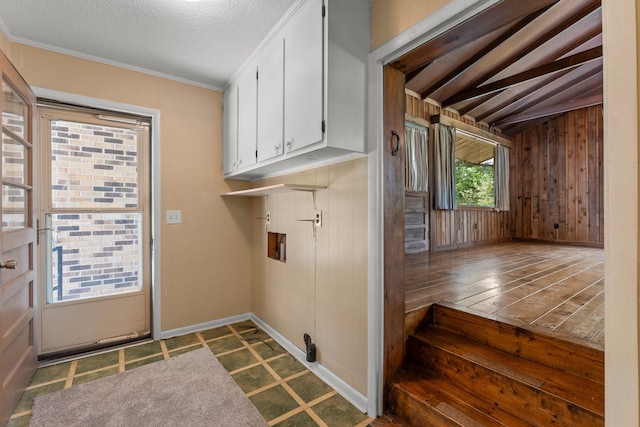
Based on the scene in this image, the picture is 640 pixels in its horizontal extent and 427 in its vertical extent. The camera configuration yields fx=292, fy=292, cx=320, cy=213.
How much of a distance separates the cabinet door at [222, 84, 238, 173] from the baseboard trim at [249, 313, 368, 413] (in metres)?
1.66

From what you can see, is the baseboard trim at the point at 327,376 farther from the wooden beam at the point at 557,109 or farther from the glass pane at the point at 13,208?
the wooden beam at the point at 557,109

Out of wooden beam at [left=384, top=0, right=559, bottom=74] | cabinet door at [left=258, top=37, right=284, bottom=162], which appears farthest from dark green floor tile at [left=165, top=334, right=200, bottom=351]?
wooden beam at [left=384, top=0, right=559, bottom=74]

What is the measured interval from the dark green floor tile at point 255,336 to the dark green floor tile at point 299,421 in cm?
107

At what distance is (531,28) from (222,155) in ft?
12.3

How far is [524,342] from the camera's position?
1.56 metres

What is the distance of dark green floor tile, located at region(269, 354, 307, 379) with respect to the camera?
217 centimetres

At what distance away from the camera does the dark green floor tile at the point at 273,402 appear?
1.73m

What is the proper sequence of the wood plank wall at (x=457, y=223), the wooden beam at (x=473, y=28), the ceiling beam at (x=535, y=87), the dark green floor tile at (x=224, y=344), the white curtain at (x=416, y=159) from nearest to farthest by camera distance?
the wooden beam at (x=473, y=28), the dark green floor tile at (x=224, y=344), the ceiling beam at (x=535, y=87), the white curtain at (x=416, y=159), the wood plank wall at (x=457, y=223)

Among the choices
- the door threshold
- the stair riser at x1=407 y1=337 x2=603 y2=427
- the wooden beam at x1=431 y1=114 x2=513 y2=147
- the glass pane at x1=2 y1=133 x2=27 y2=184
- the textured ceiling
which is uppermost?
the wooden beam at x1=431 y1=114 x2=513 y2=147

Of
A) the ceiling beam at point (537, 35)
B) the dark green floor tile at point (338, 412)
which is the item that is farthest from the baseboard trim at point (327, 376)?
the ceiling beam at point (537, 35)

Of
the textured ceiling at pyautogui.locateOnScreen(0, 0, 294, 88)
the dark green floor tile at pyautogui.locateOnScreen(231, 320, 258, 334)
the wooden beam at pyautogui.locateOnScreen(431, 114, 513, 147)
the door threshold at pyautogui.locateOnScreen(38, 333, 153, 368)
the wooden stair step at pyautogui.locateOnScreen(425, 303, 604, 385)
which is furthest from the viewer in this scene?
the wooden beam at pyautogui.locateOnScreen(431, 114, 513, 147)

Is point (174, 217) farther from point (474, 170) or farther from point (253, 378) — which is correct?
point (474, 170)

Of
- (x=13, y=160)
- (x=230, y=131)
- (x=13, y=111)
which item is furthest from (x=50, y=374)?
(x=230, y=131)

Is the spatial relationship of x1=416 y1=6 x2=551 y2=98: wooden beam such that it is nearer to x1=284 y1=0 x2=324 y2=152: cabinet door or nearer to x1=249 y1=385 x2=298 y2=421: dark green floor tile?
x1=284 y1=0 x2=324 y2=152: cabinet door
